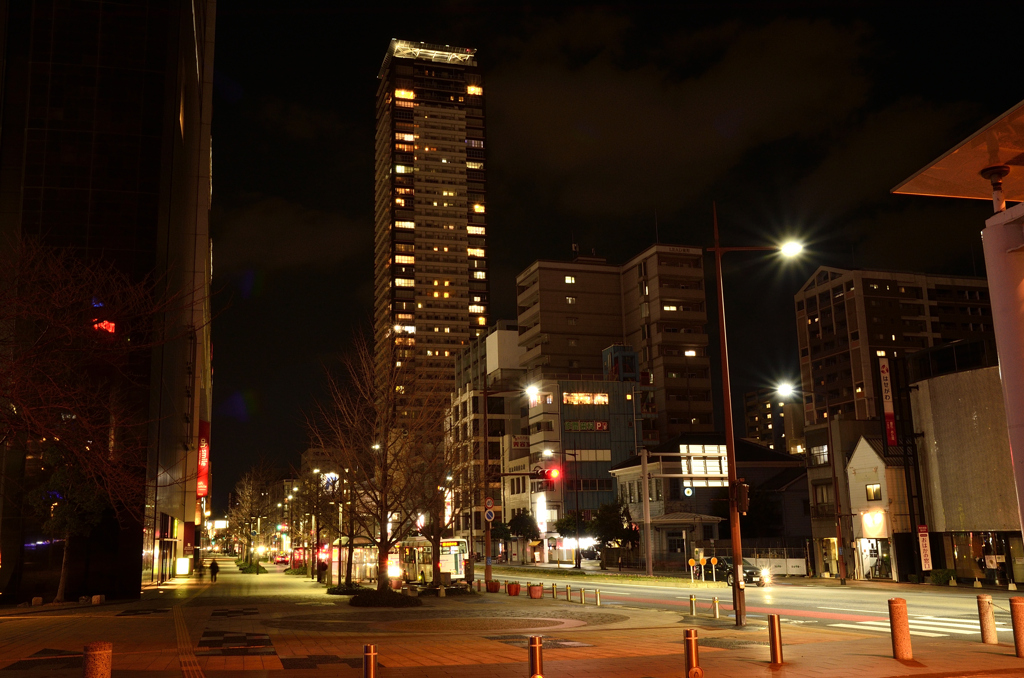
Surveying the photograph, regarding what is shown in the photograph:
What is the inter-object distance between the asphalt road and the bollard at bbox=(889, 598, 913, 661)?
487 centimetres

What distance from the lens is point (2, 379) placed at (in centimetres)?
1248

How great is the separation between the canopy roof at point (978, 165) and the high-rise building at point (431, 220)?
170803 millimetres

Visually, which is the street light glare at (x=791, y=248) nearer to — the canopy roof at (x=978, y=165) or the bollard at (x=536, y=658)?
the canopy roof at (x=978, y=165)

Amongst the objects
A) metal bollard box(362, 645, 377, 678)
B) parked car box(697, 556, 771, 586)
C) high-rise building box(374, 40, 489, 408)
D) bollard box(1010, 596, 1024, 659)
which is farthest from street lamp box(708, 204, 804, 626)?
high-rise building box(374, 40, 489, 408)

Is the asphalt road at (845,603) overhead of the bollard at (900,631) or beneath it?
beneath

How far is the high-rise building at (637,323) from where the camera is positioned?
411ft

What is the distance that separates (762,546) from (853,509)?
12.4 m

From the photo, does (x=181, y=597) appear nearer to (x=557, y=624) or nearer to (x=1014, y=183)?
(x=557, y=624)

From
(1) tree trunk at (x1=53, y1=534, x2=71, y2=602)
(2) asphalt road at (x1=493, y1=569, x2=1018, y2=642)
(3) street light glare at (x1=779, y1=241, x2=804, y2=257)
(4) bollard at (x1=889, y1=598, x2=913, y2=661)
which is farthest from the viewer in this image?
(1) tree trunk at (x1=53, y1=534, x2=71, y2=602)

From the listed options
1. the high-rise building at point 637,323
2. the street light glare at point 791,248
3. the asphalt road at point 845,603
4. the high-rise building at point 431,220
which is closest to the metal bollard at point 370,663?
the asphalt road at point 845,603

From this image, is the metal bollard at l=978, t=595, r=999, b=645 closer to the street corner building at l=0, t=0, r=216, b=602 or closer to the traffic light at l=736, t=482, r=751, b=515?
the traffic light at l=736, t=482, r=751, b=515

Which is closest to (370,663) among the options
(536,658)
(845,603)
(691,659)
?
(536,658)

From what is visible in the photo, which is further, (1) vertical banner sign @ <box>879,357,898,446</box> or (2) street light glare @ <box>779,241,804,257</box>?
(1) vertical banner sign @ <box>879,357,898,446</box>

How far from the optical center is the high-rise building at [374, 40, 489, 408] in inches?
7397
